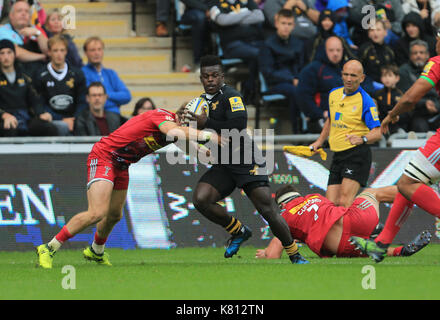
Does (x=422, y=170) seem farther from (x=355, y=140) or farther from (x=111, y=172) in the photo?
(x=111, y=172)

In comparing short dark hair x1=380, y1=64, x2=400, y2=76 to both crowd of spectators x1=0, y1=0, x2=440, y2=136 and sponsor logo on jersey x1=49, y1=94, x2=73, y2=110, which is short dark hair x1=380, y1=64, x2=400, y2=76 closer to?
crowd of spectators x1=0, y1=0, x2=440, y2=136

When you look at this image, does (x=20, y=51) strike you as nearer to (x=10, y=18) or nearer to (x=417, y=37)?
(x=10, y=18)

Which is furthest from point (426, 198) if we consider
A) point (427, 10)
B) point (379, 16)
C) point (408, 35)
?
point (427, 10)

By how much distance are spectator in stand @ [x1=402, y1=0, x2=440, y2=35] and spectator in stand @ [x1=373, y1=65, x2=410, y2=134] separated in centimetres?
270

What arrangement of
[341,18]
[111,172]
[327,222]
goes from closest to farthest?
[111,172], [327,222], [341,18]

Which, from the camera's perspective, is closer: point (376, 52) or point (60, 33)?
point (60, 33)

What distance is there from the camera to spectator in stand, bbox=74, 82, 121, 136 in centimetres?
1456

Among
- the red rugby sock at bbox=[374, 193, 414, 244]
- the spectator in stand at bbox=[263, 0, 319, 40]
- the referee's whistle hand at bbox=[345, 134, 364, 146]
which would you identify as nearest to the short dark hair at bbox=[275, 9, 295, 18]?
the spectator in stand at bbox=[263, 0, 319, 40]

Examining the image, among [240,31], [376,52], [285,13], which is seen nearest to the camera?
[285,13]

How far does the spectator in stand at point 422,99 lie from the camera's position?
51.4 feet

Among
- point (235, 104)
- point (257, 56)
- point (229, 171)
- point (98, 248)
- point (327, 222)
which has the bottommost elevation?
point (98, 248)

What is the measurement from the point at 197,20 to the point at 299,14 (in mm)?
2046

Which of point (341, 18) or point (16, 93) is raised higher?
point (341, 18)

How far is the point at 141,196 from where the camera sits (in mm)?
13242
